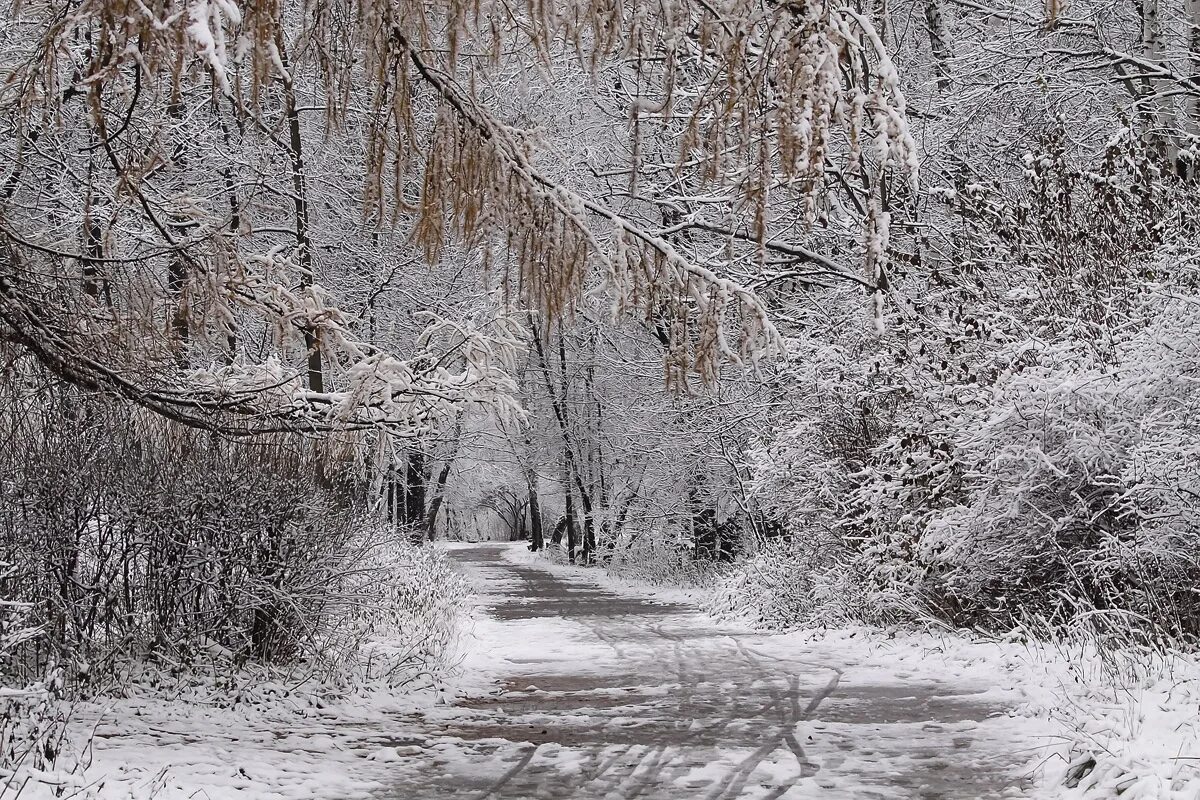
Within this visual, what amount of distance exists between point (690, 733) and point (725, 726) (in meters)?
0.38

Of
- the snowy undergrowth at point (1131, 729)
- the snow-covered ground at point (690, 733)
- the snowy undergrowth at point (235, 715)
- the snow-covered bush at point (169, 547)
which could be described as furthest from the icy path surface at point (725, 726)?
the snow-covered bush at point (169, 547)

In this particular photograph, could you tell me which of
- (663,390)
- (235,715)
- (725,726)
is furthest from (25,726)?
(663,390)

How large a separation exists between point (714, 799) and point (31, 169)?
33.1 ft

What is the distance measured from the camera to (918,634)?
12602mm

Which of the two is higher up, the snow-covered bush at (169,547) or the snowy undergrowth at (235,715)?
the snow-covered bush at (169,547)

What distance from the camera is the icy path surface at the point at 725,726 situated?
258 inches

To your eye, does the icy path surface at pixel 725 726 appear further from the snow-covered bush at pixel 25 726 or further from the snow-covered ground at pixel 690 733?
the snow-covered bush at pixel 25 726

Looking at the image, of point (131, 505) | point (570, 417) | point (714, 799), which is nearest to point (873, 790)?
point (714, 799)

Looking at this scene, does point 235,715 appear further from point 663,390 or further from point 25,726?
point 663,390

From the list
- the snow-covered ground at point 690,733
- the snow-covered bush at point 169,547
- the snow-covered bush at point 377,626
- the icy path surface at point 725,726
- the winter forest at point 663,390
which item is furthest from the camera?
the snow-covered bush at point 377,626

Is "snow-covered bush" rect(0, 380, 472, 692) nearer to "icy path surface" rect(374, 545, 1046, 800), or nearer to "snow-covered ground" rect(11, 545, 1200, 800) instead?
"snow-covered ground" rect(11, 545, 1200, 800)

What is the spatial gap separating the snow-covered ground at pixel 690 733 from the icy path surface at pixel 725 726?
25 millimetres

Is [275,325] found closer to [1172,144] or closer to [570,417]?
[1172,144]

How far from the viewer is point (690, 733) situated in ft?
26.6
